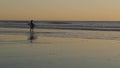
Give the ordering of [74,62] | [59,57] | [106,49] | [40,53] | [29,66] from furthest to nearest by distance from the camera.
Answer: [106,49]
[40,53]
[59,57]
[74,62]
[29,66]

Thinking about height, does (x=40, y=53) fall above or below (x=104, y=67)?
above

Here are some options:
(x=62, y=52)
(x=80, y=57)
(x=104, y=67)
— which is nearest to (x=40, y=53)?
(x=62, y=52)

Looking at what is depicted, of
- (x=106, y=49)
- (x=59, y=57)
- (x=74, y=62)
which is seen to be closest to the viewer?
(x=74, y=62)

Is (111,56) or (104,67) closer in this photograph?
(104,67)

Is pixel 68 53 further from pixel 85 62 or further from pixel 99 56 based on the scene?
pixel 85 62

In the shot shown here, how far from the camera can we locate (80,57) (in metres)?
14.7

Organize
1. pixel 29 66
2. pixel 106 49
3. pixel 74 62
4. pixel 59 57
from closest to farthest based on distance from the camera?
pixel 29 66
pixel 74 62
pixel 59 57
pixel 106 49

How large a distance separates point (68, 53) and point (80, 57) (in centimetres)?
133

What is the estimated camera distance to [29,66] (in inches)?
482

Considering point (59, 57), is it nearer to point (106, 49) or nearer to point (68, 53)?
point (68, 53)

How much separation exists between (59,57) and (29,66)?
2.54 meters

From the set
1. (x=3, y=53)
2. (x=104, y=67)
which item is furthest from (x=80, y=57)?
(x=3, y=53)

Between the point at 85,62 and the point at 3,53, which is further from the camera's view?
the point at 3,53

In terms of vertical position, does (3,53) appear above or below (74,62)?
above
